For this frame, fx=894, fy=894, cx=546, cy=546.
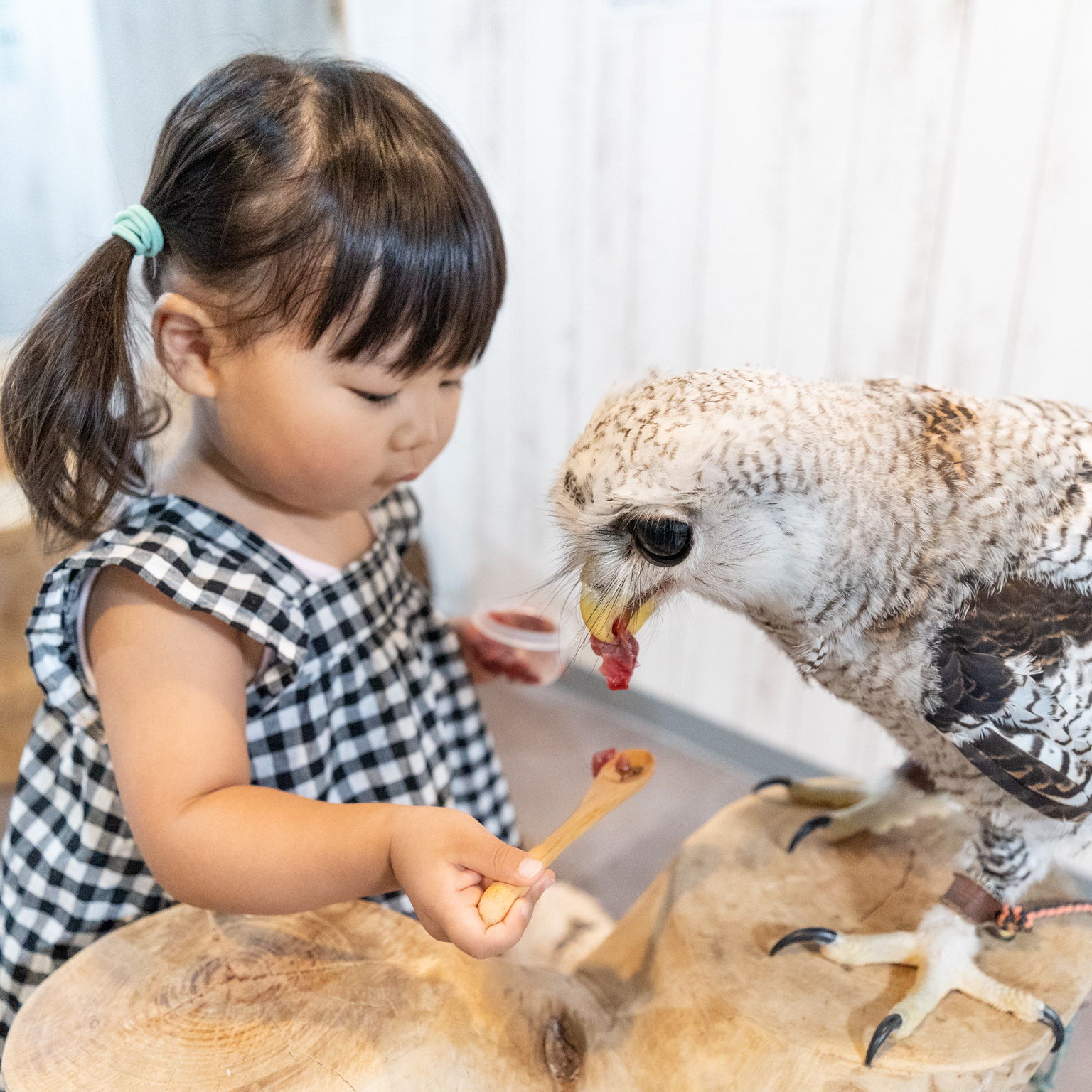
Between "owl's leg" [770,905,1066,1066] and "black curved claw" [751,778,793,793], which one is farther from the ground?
"owl's leg" [770,905,1066,1066]

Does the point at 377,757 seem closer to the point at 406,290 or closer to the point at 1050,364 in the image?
the point at 406,290

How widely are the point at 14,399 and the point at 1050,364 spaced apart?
1.08 metres

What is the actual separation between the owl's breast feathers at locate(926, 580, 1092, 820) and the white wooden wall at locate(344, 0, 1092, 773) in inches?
14.9

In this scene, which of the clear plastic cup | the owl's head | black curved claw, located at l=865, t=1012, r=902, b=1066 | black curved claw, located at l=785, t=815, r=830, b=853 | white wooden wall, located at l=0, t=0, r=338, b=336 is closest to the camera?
the owl's head

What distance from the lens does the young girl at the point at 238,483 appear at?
557 millimetres

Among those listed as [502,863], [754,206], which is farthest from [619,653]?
[754,206]

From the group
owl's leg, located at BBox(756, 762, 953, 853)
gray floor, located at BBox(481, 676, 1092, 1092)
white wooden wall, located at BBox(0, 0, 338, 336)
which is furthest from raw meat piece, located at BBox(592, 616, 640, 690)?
white wooden wall, located at BBox(0, 0, 338, 336)

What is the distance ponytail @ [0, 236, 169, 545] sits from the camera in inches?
24.5

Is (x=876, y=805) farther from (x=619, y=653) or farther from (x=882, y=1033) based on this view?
(x=619, y=653)

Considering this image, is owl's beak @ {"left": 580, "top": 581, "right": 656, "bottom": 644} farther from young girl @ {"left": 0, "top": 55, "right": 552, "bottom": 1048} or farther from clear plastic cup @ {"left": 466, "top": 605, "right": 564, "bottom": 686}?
clear plastic cup @ {"left": 466, "top": 605, "right": 564, "bottom": 686}

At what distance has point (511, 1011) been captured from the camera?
593mm

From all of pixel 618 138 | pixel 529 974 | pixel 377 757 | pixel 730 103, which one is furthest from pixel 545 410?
pixel 529 974

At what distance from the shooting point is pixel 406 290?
60cm

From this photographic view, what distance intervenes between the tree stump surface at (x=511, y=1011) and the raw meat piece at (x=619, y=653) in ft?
0.78
